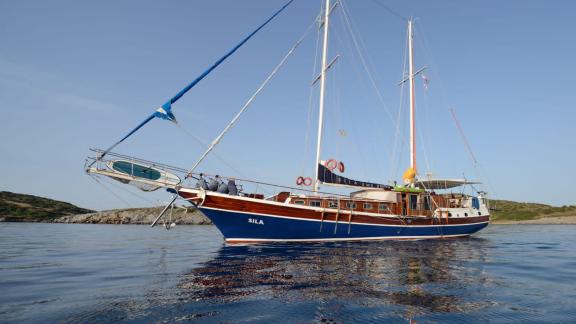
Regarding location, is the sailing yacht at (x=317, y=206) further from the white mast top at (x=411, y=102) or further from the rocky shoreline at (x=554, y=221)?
the rocky shoreline at (x=554, y=221)

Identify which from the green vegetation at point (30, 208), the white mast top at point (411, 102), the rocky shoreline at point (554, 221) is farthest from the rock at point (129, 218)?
the rocky shoreline at point (554, 221)

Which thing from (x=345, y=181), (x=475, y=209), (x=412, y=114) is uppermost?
(x=412, y=114)

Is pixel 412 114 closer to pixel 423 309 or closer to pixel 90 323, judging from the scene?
pixel 423 309

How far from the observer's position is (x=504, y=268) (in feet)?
42.8

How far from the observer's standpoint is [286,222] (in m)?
21.4

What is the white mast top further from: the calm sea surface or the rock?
the rock

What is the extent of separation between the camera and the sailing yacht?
773 inches

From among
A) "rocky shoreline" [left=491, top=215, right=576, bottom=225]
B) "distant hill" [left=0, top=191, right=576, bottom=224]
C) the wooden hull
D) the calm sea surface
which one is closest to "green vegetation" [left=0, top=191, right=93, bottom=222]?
"distant hill" [left=0, top=191, right=576, bottom=224]

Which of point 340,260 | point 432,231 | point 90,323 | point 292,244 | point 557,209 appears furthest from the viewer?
point 557,209

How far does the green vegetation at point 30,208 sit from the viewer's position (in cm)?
7973

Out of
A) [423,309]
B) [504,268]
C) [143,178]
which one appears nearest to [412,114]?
[504,268]

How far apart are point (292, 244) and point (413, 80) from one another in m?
25.5

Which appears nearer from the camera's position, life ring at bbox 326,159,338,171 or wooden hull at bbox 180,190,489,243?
wooden hull at bbox 180,190,489,243

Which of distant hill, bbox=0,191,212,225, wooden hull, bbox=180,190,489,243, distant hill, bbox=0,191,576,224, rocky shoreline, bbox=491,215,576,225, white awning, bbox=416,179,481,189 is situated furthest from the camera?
distant hill, bbox=0,191,212,225
